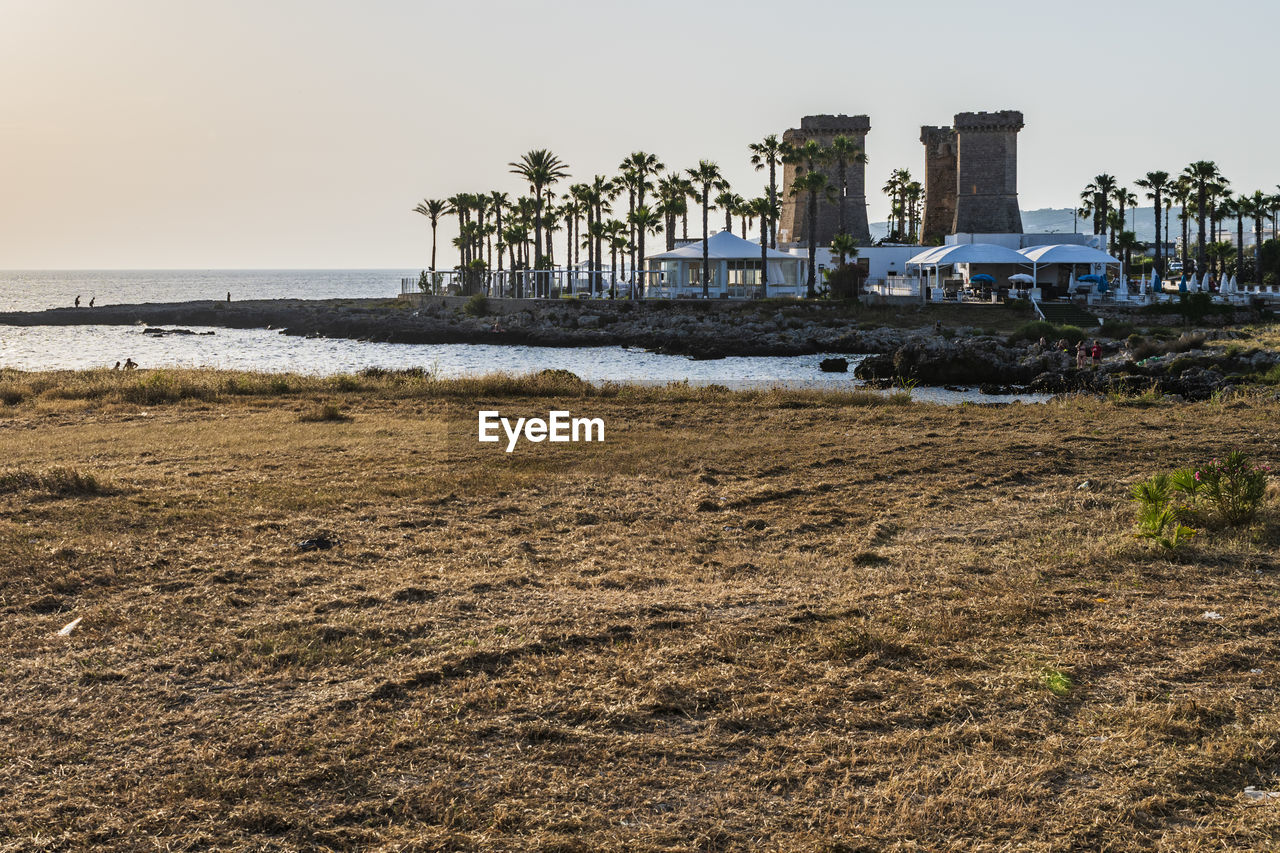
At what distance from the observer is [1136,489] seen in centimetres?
955

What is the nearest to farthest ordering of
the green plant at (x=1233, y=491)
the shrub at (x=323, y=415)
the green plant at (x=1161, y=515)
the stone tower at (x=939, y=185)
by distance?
the green plant at (x=1161, y=515)
the green plant at (x=1233, y=491)
the shrub at (x=323, y=415)
the stone tower at (x=939, y=185)

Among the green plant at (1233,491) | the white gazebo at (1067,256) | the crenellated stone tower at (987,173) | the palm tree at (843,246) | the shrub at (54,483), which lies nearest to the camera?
the green plant at (1233,491)

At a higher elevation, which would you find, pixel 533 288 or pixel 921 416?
pixel 533 288

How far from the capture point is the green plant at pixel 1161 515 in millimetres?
9039

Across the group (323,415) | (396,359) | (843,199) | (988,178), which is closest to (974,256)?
(843,199)

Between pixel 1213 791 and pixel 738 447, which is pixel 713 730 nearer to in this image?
pixel 1213 791

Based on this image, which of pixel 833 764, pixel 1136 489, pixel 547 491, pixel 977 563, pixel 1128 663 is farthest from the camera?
pixel 547 491

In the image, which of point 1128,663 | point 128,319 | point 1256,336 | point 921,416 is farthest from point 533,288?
point 1128,663

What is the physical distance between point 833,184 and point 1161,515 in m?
72.8

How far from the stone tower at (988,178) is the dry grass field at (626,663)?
68.4 m

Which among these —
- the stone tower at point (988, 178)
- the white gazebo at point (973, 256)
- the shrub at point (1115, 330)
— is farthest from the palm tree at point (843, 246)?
the shrub at point (1115, 330)

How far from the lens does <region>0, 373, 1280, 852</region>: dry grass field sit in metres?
4.73

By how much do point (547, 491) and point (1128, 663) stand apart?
22.7ft

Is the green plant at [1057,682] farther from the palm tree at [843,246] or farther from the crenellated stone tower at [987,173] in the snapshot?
the crenellated stone tower at [987,173]
